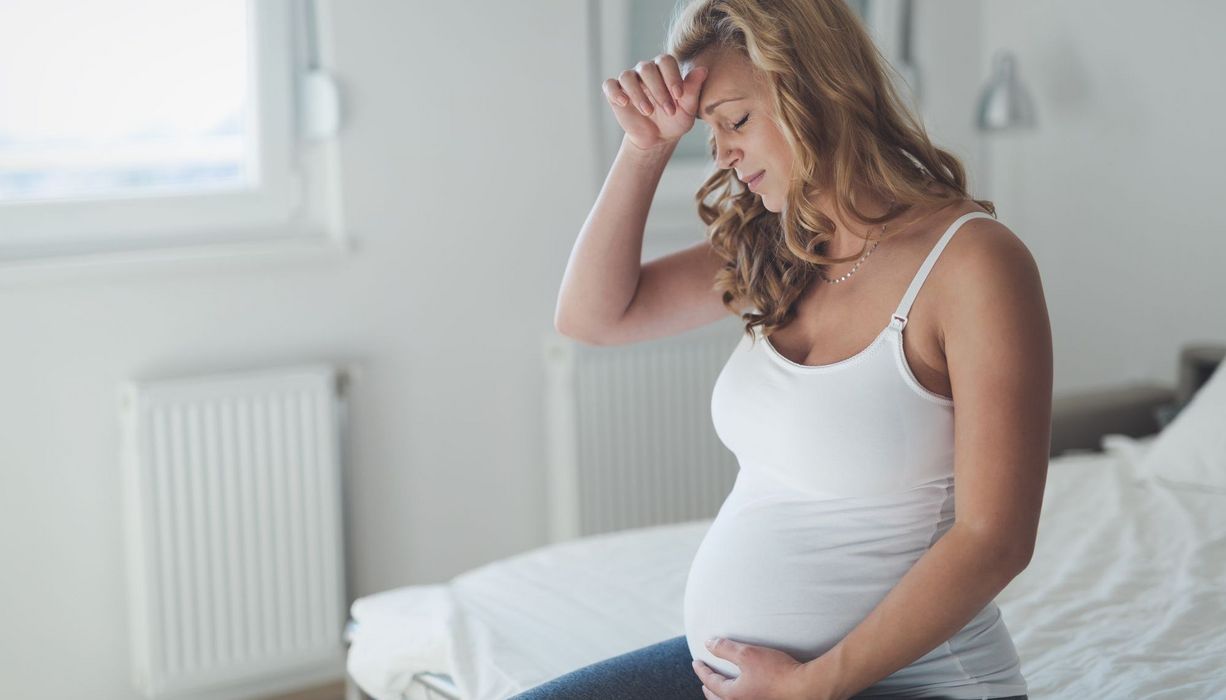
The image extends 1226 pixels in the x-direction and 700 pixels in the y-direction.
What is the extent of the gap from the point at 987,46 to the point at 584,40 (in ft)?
4.28

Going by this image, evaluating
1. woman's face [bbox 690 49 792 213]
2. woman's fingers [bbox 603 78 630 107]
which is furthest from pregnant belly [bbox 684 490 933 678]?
woman's fingers [bbox 603 78 630 107]

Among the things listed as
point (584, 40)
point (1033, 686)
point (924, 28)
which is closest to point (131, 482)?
point (584, 40)

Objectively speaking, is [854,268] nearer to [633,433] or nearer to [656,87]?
[656,87]

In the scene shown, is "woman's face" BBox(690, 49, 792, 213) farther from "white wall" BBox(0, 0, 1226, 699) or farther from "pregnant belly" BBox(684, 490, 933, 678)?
"white wall" BBox(0, 0, 1226, 699)

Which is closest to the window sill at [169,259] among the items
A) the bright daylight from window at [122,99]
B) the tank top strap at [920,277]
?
the bright daylight from window at [122,99]

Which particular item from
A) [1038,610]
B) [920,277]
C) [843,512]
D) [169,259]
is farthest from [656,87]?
[169,259]

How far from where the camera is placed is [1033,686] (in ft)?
4.91

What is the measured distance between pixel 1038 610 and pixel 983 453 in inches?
30.8

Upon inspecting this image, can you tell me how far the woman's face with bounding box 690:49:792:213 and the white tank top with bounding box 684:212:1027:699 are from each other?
7.5 inches

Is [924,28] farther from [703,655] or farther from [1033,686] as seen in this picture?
[703,655]

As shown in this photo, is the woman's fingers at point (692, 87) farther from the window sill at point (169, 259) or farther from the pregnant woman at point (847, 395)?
the window sill at point (169, 259)

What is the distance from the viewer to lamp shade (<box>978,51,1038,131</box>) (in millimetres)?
3215

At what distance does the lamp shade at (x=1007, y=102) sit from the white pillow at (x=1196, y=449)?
3.25 ft

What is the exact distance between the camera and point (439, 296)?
111 inches
